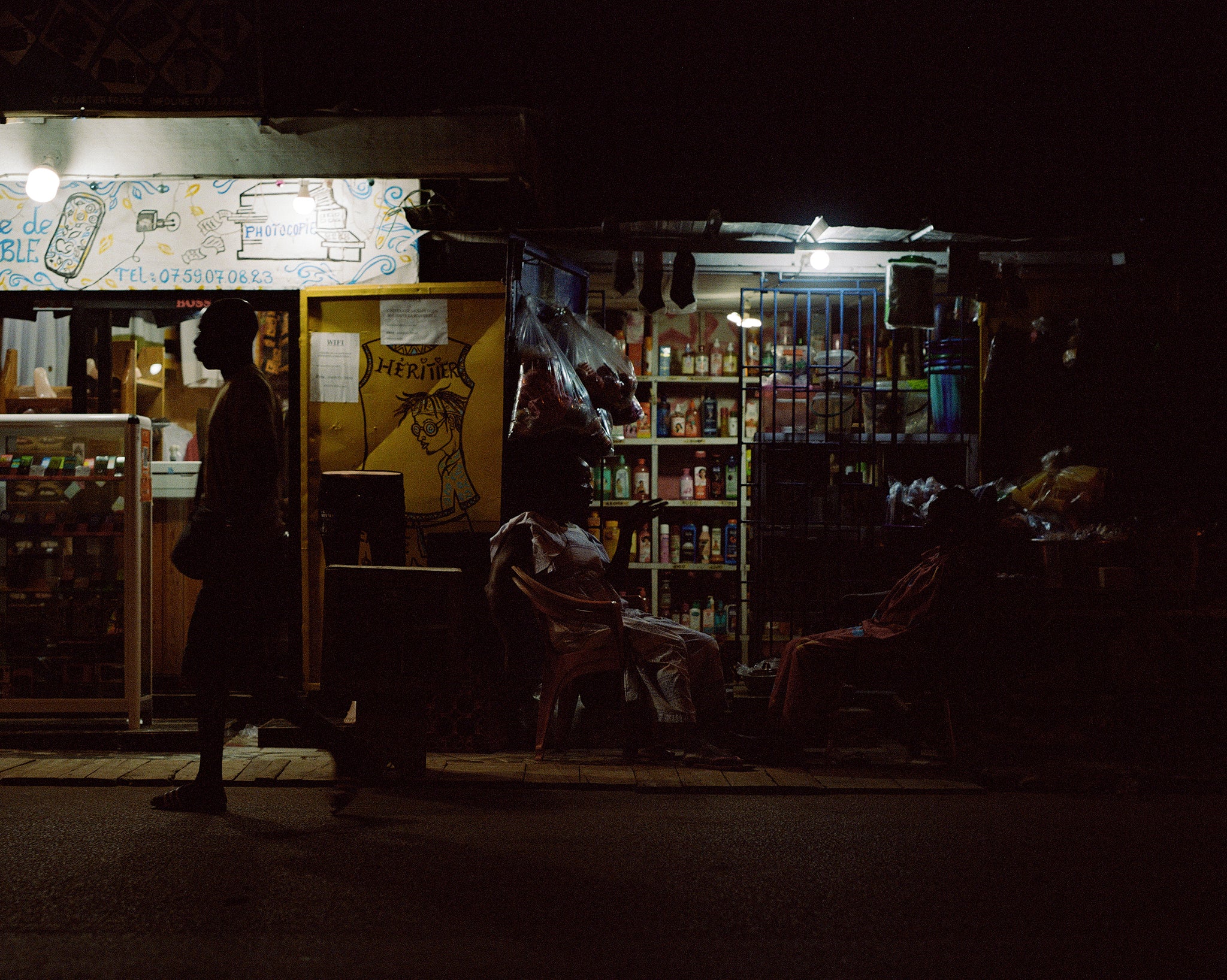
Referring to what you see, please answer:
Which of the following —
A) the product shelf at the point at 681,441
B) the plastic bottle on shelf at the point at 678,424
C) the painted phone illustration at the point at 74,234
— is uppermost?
the painted phone illustration at the point at 74,234

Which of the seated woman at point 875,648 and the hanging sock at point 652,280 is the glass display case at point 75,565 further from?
the seated woman at point 875,648

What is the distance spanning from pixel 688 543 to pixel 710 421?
1.14 m

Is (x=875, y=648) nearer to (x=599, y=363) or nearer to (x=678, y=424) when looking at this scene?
(x=599, y=363)

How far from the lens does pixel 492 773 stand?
532 cm

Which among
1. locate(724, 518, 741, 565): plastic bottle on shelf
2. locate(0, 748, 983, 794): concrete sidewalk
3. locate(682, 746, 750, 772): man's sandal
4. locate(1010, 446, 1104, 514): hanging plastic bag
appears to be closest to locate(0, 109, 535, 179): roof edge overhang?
locate(724, 518, 741, 565): plastic bottle on shelf

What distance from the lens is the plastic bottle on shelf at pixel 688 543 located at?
8234mm

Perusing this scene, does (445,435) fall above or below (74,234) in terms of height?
below

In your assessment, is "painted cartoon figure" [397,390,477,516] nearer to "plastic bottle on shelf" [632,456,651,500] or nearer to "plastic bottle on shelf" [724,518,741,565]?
"plastic bottle on shelf" [632,456,651,500]

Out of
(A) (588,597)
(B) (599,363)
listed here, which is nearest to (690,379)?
(B) (599,363)

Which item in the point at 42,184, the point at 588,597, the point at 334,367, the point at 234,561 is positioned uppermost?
the point at 42,184

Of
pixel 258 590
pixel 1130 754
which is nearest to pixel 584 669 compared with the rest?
pixel 258 590

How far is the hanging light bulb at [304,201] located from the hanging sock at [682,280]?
9.07ft

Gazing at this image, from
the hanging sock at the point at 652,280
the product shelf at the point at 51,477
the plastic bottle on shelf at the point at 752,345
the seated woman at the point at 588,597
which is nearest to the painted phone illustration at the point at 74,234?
the product shelf at the point at 51,477

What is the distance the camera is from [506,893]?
3.39 metres
